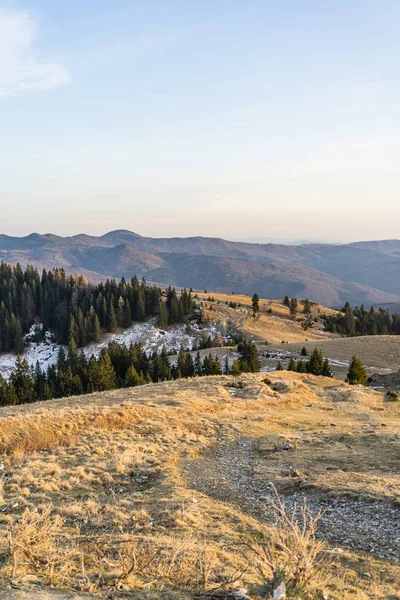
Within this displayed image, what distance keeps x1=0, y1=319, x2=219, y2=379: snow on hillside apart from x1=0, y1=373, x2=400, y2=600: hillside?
80806mm

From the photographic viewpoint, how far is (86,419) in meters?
24.1

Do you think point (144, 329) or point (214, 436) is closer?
point (214, 436)

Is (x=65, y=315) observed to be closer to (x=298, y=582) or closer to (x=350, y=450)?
(x=350, y=450)

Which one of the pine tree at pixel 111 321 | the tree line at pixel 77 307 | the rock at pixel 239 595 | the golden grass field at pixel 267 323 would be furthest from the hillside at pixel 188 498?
the pine tree at pixel 111 321

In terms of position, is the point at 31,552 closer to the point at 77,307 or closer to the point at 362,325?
the point at 77,307

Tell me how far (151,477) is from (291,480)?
5.86m

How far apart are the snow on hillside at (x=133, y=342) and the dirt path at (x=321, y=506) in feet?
294

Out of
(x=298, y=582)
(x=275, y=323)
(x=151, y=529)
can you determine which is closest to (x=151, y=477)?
(x=151, y=529)

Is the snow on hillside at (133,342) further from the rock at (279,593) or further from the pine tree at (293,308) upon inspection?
the rock at (279,593)

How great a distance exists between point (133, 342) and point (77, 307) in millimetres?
28937

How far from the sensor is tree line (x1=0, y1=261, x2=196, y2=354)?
11850 centimetres

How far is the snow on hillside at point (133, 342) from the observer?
110625 mm

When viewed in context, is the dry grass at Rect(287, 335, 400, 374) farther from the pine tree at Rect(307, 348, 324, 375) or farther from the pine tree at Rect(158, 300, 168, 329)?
the pine tree at Rect(158, 300, 168, 329)

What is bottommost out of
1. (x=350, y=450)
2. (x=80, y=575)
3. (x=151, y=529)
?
(x=350, y=450)
